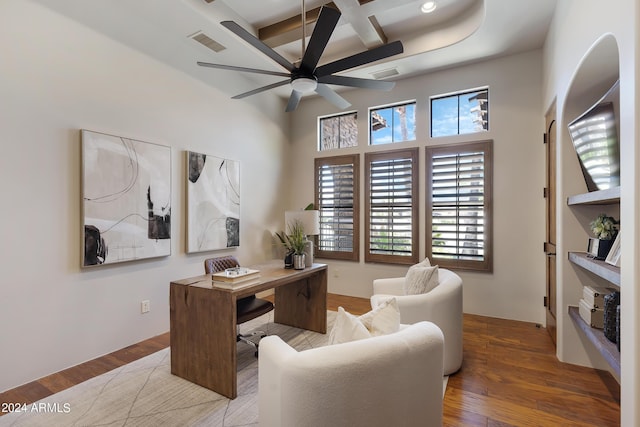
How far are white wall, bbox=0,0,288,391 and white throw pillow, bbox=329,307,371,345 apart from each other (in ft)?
8.08

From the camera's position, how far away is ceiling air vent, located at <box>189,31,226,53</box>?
132 inches

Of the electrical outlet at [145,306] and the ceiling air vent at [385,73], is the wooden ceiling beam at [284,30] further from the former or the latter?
the electrical outlet at [145,306]

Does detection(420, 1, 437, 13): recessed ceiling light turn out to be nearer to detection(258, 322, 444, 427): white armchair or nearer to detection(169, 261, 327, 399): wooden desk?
detection(169, 261, 327, 399): wooden desk

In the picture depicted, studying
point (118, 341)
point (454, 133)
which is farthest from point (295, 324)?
point (454, 133)

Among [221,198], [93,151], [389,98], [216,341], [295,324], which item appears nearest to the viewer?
[216,341]

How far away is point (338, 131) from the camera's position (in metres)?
5.03

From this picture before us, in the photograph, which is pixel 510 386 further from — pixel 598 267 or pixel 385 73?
pixel 385 73

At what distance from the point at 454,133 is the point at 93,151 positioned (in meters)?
4.14

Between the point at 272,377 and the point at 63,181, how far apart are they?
2.47 metres

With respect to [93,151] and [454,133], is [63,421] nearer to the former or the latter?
[93,151]

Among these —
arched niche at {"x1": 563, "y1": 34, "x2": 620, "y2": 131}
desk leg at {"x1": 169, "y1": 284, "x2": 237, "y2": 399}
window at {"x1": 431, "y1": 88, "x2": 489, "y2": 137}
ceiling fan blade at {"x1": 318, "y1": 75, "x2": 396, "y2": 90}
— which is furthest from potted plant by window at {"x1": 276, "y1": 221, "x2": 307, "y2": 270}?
arched niche at {"x1": 563, "y1": 34, "x2": 620, "y2": 131}

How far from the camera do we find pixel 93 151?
8.75 ft

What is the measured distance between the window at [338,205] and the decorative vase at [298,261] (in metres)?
1.87

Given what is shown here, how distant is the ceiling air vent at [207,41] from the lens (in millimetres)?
3343
